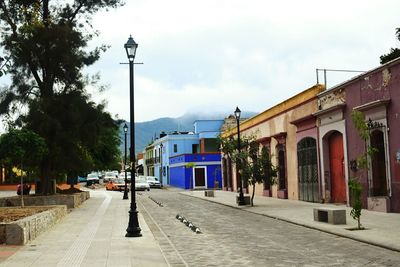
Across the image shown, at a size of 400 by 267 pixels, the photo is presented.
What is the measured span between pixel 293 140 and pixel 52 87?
44.3ft

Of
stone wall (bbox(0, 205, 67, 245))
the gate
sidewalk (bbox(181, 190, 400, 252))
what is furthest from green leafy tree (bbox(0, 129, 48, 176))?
the gate

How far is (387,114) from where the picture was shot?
1888 cm

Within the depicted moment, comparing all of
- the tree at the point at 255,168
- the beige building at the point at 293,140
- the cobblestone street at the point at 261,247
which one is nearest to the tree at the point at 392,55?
the beige building at the point at 293,140

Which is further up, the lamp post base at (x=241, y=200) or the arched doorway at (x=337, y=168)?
the arched doorway at (x=337, y=168)

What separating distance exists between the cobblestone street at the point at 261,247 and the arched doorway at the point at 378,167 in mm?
5226

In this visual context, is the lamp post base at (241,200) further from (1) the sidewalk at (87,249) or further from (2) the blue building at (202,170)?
(2) the blue building at (202,170)

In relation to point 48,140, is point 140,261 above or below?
below

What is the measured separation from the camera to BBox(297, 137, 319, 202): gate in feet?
85.8

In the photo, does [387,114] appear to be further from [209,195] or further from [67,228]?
[209,195]

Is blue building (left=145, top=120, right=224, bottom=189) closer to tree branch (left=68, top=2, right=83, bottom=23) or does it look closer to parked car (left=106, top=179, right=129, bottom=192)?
parked car (left=106, top=179, right=129, bottom=192)

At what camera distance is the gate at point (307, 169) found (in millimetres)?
26156

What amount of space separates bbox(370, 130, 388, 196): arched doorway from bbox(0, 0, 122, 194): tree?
1346 cm

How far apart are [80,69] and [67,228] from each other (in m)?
12.4

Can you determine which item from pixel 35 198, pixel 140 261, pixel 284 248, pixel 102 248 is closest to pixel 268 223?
pixel 284 248
